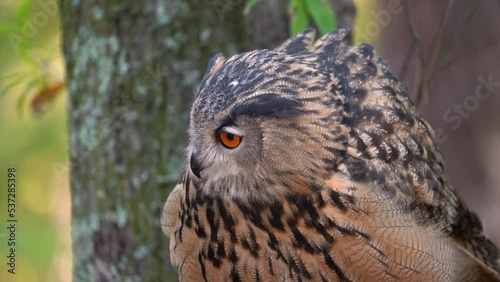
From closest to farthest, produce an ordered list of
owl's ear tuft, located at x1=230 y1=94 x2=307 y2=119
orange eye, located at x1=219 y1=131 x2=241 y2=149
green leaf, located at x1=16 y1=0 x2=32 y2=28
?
owl's ear tuft, located at x1=230 y1=94 x2=307 y2=119 → orange eye, located at x1=219 y1=131 x2=241 y2=149 → green leaf, located at x1=16 y1=0 x2=32 y2=28

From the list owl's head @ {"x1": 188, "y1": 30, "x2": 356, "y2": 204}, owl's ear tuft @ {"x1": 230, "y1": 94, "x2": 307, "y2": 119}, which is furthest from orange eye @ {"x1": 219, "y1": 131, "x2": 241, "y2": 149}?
owl's ear tuft @ {"x1": 230, "y1": 94, "x2": 307, "y2": 119}

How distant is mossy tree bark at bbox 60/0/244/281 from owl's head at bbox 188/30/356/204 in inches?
37.9

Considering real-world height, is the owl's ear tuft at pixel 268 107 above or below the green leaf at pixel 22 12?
below

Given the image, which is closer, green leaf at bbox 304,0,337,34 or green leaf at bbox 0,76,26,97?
green leaf at bbox 304,0,337,34

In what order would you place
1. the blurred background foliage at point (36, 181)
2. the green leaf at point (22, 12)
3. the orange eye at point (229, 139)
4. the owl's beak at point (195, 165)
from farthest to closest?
the blurred background foliage at point (36, 181) → the green leaf at point (22, 12) → the owl's beak at point (195, 165) → the orange eye at point (229, 139)

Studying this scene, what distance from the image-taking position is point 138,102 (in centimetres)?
342

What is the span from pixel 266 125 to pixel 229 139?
0.46ft

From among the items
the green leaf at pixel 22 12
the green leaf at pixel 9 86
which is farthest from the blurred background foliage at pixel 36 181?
the green leaf at pixel 22 12

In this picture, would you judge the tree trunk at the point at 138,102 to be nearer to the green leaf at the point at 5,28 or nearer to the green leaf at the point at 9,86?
the green leaf at the point at 9,86

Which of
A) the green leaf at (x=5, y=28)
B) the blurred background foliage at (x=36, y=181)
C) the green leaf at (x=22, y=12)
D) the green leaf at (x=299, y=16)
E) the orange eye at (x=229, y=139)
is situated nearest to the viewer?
the orange eye at (x=229, y=139)

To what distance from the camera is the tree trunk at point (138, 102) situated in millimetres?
3381

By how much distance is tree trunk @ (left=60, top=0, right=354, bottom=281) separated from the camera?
338cm

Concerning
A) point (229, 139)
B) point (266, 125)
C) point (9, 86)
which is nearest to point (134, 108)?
point (9, 86)

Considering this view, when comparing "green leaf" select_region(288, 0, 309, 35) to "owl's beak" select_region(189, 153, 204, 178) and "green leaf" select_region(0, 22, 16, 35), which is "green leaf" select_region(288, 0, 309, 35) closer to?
"owl's beak" select_region(189, 153, 204, 178)
